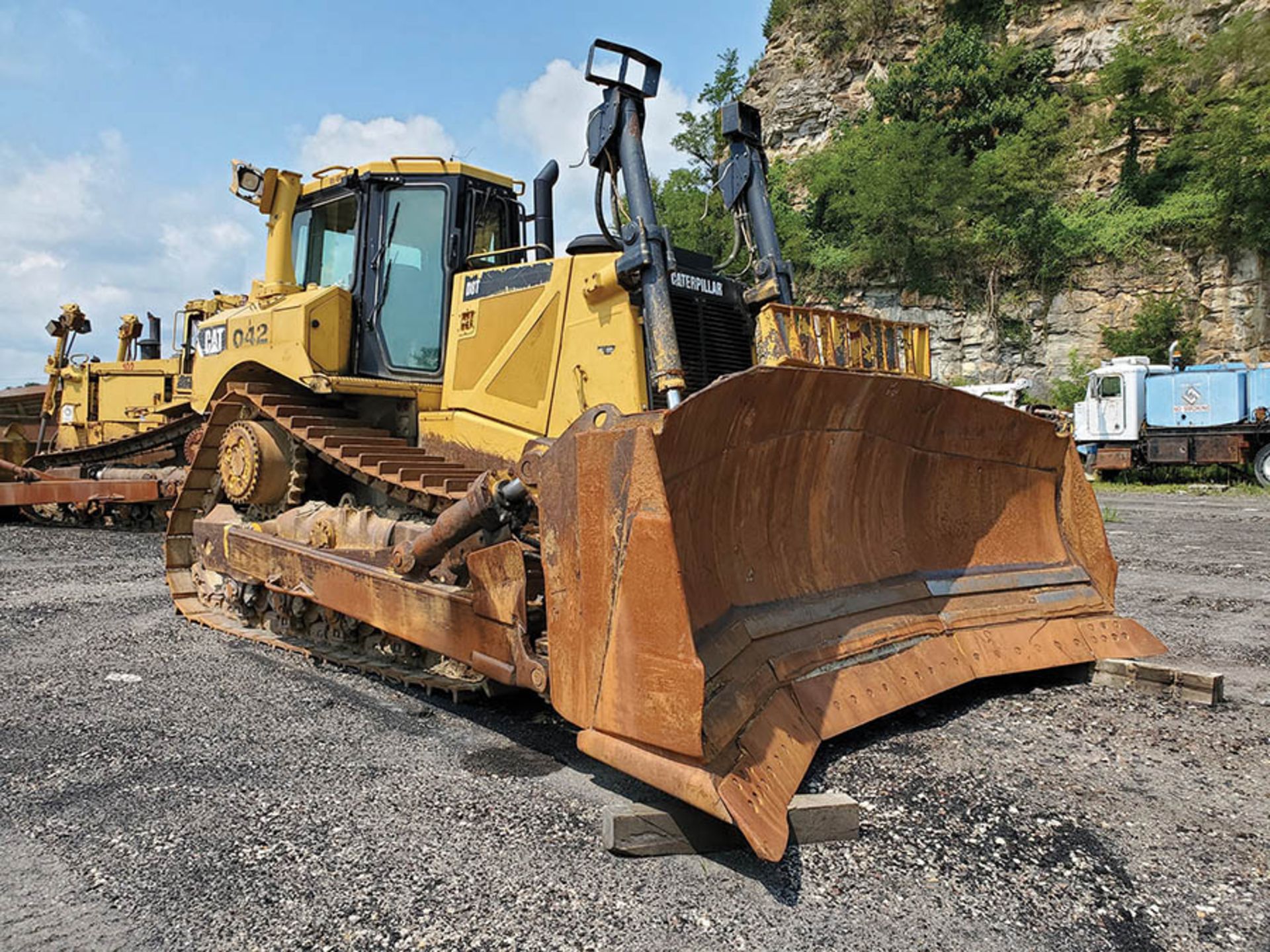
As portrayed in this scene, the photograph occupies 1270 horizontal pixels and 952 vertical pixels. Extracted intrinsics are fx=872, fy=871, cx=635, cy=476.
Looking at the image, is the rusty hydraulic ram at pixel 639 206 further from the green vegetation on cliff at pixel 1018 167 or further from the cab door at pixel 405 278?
the green vegetation on cliff at pixel 1018 167

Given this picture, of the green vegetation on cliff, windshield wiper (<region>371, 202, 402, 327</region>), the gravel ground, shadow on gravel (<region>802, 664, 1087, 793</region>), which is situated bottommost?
the gravel ground

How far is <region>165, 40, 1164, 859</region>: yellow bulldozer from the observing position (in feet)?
9.01

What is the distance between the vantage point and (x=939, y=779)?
120 inches

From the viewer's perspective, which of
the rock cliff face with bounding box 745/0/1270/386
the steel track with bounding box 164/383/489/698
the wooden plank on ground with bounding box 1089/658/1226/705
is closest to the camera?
the wooden plank on ground with bounding box 1089/658/1226/705

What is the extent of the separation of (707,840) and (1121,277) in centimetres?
2994

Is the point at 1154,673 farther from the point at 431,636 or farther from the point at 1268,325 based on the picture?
the point at 1268,325

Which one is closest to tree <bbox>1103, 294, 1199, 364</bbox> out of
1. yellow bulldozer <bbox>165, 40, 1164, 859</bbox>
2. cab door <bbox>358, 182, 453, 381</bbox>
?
yellow bulldozer <bbox>165, 40, 1164, 859</bbox>

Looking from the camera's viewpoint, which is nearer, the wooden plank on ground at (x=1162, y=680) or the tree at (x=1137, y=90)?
the wooden plank on ground at (x=1162, y=680)

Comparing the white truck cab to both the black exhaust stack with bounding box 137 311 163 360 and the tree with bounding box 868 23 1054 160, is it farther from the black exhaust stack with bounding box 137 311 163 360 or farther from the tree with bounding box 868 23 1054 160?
the black exhaust stack with bounding box 137 311 163 360

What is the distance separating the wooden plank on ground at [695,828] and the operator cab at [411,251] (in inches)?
137

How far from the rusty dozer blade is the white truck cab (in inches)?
748

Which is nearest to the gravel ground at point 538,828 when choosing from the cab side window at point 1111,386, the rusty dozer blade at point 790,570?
the rusty dozer blade at point 790,570

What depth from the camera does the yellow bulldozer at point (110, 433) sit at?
35.3 ft

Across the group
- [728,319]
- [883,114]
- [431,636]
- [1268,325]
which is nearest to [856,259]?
[883,114]
